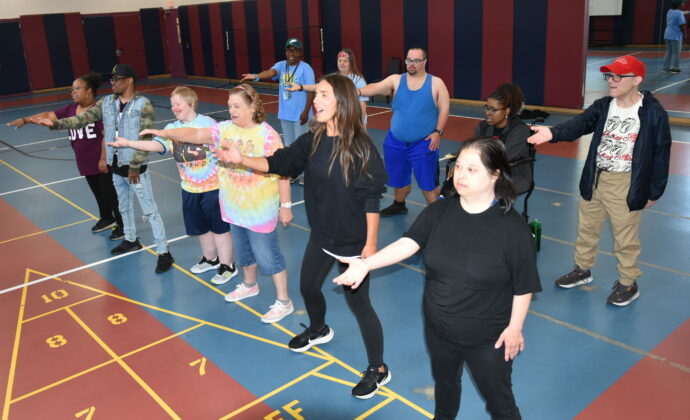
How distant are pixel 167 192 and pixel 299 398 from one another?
594cm

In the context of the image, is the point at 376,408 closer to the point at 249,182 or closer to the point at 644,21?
the point at 249,182

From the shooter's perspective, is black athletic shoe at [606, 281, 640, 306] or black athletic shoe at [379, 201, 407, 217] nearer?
black athletic shoe at [606, 281, 640, 306]

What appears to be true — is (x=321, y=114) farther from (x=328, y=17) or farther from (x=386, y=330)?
(x=328, y=17)

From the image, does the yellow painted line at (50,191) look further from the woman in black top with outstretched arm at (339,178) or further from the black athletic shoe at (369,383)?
the black athletic shoe at (369,383)

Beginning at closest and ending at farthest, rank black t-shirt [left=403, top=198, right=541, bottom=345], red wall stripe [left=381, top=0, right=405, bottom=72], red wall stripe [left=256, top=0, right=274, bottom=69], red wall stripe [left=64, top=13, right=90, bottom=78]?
black t-shirt [left=403, top=198, right=541, bottom=345], red wall stripe [left=381, top=0, right=405, bottom=72], red wall stripe [left=256, top=0, right=274, bottom=69], red wall stripe [left=64, top=13, right=90, bottom=78]

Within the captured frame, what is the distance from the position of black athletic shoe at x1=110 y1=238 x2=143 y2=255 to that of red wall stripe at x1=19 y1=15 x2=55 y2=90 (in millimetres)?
19306

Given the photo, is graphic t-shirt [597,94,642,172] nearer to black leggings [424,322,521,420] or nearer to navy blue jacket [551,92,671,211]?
navy blue jacket [551,92,671,211]

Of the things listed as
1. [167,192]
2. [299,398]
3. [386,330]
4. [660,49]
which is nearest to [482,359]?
[299,398]

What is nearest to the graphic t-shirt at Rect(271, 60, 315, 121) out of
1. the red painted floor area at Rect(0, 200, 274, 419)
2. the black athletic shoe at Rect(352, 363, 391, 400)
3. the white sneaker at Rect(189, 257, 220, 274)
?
the white sneaker at Rect(189, 257, 220, 274)

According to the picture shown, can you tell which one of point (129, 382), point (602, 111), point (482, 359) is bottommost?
point (129, 382)

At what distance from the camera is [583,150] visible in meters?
10.2

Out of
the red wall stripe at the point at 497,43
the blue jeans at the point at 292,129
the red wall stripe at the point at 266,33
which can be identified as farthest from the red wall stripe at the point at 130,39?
the blue jeans at the point at 292,129

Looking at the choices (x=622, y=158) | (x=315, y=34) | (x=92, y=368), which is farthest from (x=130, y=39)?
(x=622, y=158)

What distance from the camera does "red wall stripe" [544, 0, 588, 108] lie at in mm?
13023
